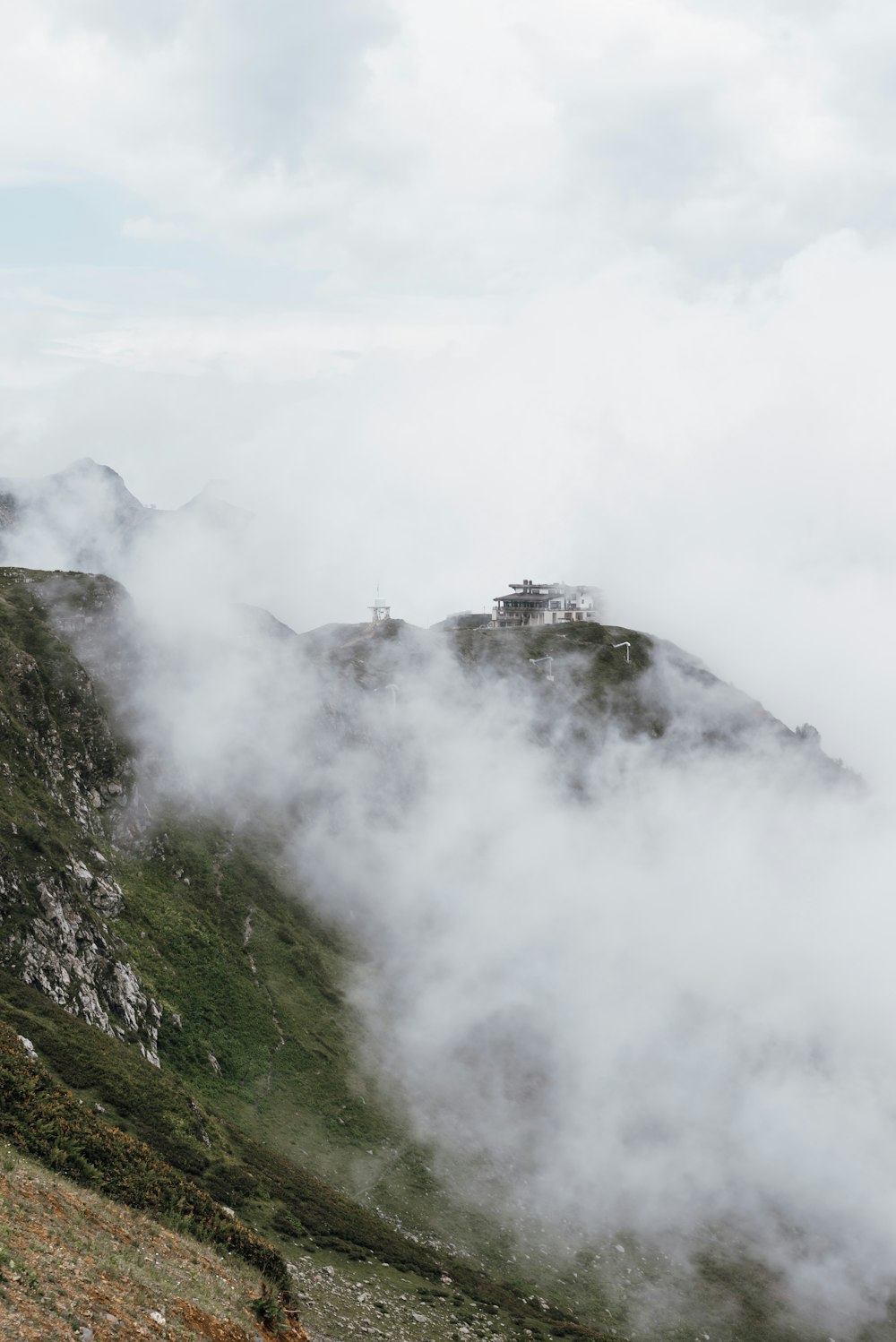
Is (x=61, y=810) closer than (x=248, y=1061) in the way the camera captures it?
No

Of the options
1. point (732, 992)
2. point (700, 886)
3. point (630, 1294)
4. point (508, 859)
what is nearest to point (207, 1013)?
point (630, 1294)

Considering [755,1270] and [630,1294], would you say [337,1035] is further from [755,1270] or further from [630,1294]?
[755,1270]

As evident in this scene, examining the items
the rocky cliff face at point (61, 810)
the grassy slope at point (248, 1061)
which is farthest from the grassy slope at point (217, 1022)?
the rocky cliff face at point (61, 810)

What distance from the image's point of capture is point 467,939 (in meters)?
140

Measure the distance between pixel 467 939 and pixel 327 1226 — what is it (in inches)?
3054

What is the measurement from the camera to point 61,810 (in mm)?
99688

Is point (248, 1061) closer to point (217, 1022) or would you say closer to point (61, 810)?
point (217, 1022)

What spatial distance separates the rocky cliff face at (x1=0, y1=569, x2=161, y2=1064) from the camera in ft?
253

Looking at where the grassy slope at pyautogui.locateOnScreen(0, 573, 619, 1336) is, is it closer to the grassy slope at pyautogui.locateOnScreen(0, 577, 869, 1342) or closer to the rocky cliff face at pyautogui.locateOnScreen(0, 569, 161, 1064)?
the grassy slope at pyautogui.locateOnScreen(0, 577, 869, 1342)

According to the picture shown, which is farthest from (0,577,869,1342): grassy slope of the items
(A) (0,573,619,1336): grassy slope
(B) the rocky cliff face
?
(B) the rocky cliff face

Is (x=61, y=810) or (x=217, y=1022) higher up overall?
(x=61, y=810)

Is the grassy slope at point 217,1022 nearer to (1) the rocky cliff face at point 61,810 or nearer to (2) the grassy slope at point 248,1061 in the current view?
(2) the grassy slope at point 248,1061

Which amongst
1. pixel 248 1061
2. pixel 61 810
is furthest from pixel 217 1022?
pixel 61 810

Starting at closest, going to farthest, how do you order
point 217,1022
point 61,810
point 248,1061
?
1. point 248,1061
2. point 217,1022
3. point 61,810
